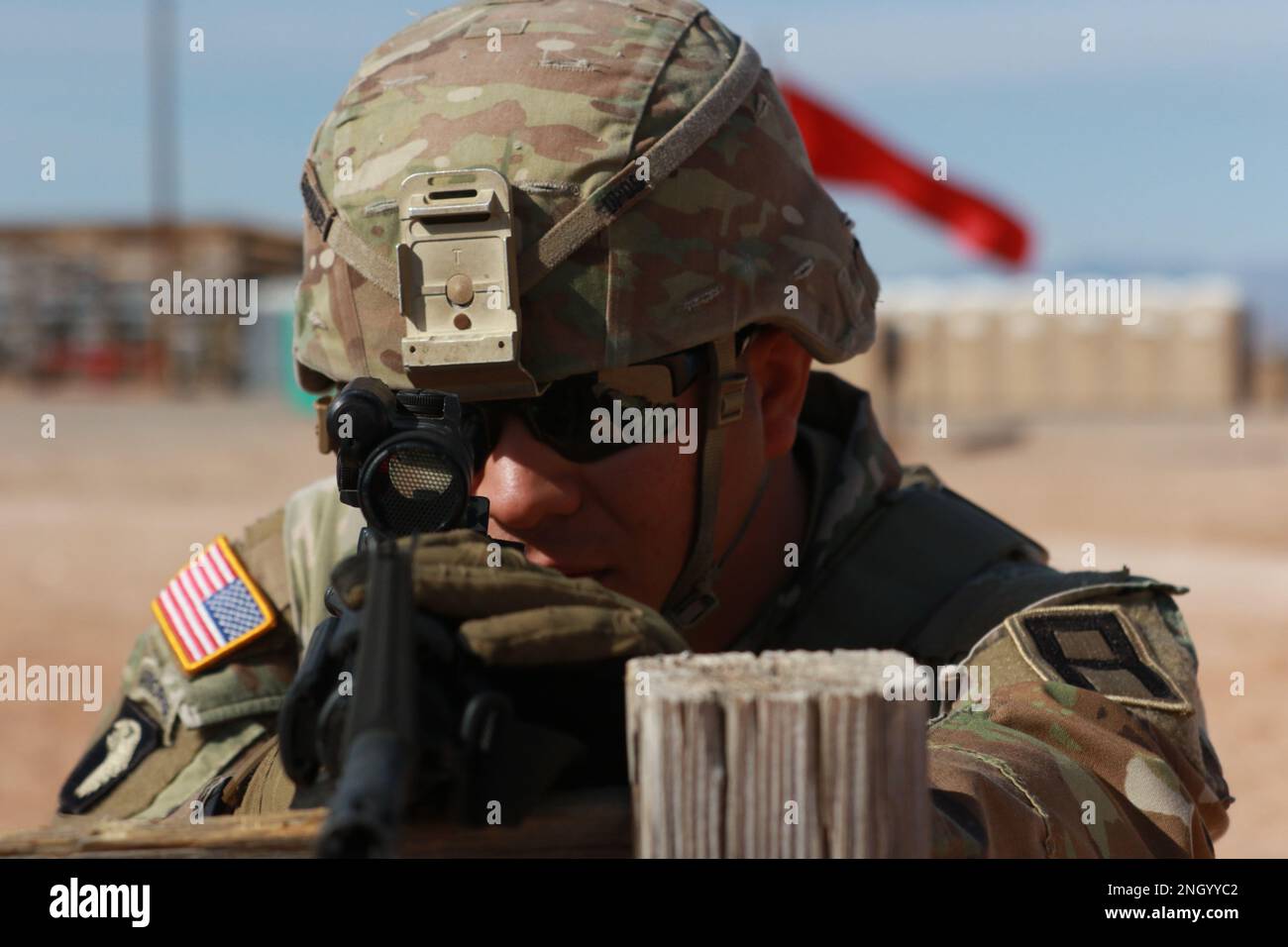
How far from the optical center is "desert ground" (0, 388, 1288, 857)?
7.67 metres

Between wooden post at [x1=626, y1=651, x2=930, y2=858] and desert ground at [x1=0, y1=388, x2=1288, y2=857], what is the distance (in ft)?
17.6

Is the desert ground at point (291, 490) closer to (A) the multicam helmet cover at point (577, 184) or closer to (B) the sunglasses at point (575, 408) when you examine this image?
(A) the multicam helmet cover at point (577, 184)

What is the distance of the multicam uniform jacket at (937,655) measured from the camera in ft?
7.21

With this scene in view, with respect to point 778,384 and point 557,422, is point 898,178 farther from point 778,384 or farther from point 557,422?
point 557,422

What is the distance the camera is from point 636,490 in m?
2.65

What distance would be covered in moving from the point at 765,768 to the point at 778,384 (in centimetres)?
173

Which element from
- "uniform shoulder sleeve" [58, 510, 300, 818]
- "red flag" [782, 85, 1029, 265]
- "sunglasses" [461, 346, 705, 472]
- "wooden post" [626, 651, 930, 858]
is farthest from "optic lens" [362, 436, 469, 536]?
"red flag" [782, 85, 1029, 265]

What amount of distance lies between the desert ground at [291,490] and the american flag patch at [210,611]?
3788 mm

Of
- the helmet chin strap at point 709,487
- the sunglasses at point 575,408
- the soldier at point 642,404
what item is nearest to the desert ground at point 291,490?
the soldier at point 642,404
